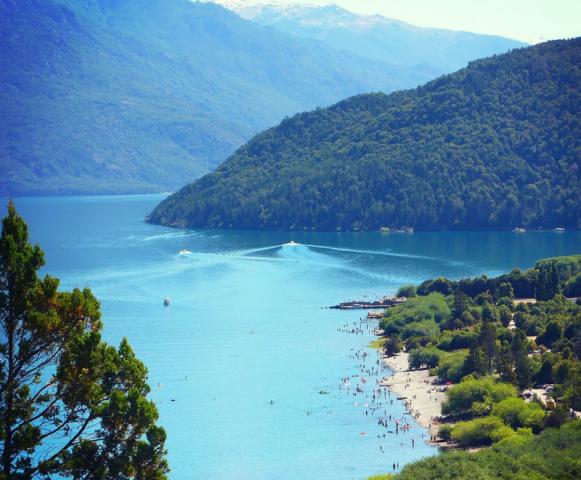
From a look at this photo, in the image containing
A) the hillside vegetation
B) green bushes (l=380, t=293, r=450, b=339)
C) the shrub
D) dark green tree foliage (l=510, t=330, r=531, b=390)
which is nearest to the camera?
the hillside vegetation

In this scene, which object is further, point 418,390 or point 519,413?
point 418,390

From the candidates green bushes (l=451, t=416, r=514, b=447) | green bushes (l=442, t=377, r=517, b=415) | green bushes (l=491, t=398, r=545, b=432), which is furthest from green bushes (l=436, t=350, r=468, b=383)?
green bushes (l=451, t=416, r=514, b=447)

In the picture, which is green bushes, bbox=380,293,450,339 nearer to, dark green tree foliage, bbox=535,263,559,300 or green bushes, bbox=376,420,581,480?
dark green tree foliage, bbox=535,263,559,300

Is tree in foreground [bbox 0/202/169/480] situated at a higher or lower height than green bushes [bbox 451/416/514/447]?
higher

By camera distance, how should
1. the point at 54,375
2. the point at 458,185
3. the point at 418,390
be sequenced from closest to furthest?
the point at 54,375, the point at 418,390, the point at 458,185

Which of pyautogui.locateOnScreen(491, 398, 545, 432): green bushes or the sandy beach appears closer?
pyautogui.locateOnScreen(491, 398, 545, 432): green bushes

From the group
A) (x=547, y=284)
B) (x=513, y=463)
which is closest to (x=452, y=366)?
(x=513, y=463)

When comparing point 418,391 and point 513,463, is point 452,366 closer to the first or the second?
point 418,391
